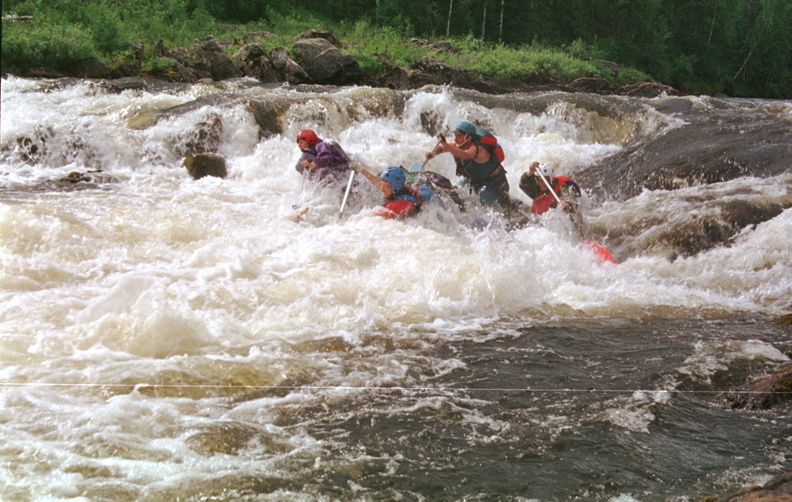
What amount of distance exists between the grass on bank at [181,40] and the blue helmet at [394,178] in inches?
227

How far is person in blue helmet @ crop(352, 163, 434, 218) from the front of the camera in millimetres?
7066

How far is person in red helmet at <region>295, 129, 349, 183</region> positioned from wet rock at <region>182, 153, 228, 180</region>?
2116 millimetres

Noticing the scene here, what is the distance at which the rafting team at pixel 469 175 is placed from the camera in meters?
7.28

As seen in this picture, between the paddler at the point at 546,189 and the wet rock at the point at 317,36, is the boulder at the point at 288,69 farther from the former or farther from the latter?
the paddler at the point at 546,189

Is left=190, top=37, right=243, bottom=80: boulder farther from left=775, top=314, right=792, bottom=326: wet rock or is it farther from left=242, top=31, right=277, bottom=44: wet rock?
left=775, top=314, right=792, bottom=326: wet rock

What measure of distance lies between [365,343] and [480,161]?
4217 mm

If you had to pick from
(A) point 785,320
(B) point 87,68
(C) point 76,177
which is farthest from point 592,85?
(A) point 785,320

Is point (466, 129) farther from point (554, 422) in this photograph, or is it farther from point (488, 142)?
point (554, 422)

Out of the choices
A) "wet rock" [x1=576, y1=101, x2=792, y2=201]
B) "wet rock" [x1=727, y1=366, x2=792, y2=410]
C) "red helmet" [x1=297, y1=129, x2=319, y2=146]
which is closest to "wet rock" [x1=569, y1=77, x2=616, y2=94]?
"wet rock" [x1=576, y1=101, x2=792, y2=201]

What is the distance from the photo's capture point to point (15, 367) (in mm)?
3609

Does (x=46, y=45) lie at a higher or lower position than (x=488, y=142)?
higher

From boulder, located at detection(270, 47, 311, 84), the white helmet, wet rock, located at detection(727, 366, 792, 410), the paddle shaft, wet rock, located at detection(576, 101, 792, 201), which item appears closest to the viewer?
wet rock, located at detection(727, 366, 792, 410)

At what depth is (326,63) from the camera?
18.0 m

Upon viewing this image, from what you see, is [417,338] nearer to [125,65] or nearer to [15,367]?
[15,367]
